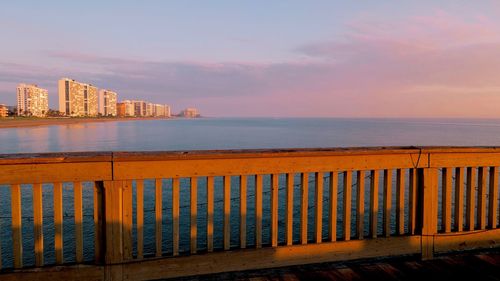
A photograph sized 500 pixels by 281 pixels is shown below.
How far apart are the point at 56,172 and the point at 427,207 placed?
12.6 feet

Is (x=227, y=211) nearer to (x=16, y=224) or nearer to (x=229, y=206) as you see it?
(x=229, y=206)

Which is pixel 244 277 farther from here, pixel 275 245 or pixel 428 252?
pixel 428 252

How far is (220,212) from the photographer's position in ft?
55.2

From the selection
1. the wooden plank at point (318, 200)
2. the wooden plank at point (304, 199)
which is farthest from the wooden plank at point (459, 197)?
the wooden plank at point (304, 199)

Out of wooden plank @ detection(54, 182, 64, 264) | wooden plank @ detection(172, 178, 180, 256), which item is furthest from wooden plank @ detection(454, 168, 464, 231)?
wooden plank @ detection(54, 182, 64, 264)

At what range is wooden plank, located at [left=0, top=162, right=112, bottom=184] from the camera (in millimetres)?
3285

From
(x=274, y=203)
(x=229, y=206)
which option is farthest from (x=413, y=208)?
(x=229, y=206)

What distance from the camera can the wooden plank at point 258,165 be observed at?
11.7 ft

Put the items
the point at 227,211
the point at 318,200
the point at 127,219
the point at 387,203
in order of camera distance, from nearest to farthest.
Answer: the point at 127,219, the point at 227,211, the point at 318,200, the point at 387,203

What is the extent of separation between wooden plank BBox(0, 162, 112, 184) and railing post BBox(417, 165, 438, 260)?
3.33 meters

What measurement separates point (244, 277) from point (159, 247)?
2.83 feet

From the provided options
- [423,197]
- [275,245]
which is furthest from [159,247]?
[423,197]

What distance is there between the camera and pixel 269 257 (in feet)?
13.0

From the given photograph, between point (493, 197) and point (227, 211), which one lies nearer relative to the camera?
point (227, 211)
